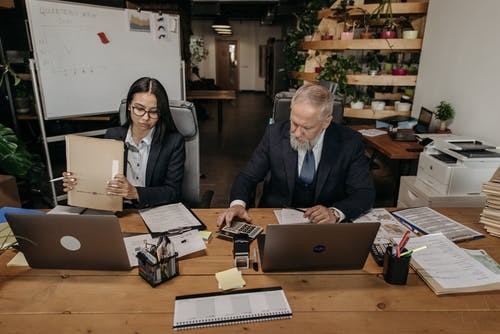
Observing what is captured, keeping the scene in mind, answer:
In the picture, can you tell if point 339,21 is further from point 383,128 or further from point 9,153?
point 9,153

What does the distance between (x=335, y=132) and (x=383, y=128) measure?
1910 mm

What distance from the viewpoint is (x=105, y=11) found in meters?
3.00

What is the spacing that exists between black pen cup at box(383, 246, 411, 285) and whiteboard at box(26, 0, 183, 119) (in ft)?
9.06

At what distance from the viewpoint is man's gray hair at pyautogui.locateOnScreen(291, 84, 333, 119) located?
5.20 ft

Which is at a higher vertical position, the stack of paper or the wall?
the wall

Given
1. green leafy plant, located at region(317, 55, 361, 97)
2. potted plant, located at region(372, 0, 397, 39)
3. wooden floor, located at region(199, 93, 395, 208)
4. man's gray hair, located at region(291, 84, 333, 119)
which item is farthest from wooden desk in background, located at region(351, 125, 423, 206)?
man's gray hair, located at region(291, 84, 333, 119)

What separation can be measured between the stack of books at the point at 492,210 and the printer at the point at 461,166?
657 millimetres

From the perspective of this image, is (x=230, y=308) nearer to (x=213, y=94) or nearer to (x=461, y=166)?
(x=461, y=166)

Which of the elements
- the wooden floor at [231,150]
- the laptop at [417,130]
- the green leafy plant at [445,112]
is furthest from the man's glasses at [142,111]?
the green leafy plant at [445,112]

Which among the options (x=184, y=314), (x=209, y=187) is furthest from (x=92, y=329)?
(x=209, y=187)

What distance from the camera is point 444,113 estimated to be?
9.51 ft

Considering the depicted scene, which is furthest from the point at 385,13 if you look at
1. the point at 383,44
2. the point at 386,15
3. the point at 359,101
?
the point at 359,101

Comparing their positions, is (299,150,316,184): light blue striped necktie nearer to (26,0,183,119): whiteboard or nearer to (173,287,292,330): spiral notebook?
(173,287,292,330): spiral notebook

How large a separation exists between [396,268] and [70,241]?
1.03 metres
